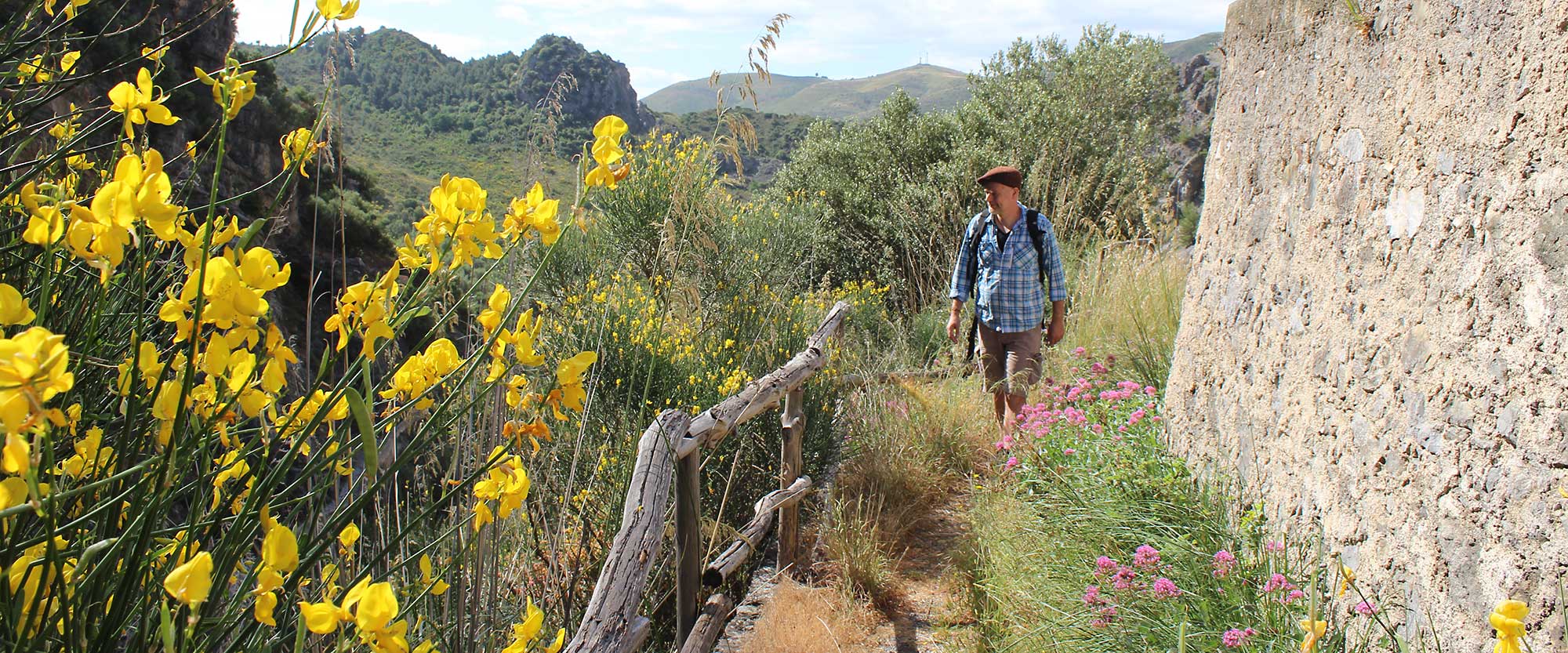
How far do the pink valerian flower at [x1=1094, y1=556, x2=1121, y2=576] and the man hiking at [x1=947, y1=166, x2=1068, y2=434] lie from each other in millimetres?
1765

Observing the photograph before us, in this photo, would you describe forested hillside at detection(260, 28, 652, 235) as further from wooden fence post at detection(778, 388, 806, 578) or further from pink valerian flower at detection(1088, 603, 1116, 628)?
pink valerian flower at detection(1088, 603, 1116, 628)

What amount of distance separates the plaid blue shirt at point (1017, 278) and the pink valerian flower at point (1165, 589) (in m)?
2.28

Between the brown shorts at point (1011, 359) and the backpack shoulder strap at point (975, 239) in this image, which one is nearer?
the brown shorts at point (1011, 359)

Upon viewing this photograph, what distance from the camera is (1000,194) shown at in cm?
427

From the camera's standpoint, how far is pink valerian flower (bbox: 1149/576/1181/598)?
6.95 feet

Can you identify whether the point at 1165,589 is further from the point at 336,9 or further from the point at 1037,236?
the point at 1037,236

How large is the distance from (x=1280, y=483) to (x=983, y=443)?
7.24ft

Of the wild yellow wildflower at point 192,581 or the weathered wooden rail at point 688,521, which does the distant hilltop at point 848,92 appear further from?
the wild yellow wildflower at point 192,581

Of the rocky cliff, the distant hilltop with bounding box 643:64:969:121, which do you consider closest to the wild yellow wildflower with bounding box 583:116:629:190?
the rocky cliff

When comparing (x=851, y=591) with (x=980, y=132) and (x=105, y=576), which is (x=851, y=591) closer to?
(x=105, y=576)


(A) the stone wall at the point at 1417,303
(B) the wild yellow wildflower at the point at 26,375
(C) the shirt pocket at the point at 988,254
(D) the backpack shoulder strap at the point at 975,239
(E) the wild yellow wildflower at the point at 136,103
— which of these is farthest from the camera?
(D) the backpack shoulder strap at the point at 975,239

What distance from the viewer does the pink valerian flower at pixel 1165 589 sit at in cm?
212

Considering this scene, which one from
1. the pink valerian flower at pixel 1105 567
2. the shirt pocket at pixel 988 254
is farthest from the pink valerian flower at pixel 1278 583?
the shirt pocket at pixel 988 254

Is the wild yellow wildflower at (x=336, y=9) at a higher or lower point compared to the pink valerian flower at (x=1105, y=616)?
higher
